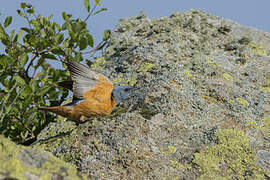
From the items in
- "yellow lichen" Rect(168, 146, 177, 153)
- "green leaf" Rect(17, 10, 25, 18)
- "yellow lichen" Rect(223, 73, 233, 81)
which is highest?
"green leaf" Rect(17, 10, 25, 18)

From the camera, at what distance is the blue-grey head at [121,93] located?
385cm

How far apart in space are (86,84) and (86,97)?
147mm

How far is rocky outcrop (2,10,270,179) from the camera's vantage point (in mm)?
2793

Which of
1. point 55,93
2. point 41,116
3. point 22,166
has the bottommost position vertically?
point 41,116

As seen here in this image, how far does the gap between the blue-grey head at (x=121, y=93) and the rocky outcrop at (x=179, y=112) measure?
0.12m

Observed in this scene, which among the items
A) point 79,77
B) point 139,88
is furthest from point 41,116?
point 139,88

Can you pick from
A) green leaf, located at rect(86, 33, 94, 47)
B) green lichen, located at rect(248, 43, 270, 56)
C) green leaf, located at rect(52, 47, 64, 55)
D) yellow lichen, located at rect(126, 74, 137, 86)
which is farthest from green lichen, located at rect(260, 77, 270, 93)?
green leaf, located at rect(52, 47, 64, 55)

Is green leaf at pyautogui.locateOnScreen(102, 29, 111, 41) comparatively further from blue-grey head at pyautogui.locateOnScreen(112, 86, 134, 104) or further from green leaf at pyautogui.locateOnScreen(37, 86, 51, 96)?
green leaf at pyautogui.locateOnScreen(37, 86, 51, 96)

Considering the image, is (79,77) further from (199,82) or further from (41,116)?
(199,82)

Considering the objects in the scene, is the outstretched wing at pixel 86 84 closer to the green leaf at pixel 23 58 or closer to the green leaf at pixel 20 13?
the green leaf at pixel 23 58

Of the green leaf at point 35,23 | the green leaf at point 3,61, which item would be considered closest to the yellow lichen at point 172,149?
the green leaf at point 3,61

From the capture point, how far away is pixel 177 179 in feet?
8.61

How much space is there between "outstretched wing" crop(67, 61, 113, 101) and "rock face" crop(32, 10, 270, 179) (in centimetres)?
30

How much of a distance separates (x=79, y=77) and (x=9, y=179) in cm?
214
